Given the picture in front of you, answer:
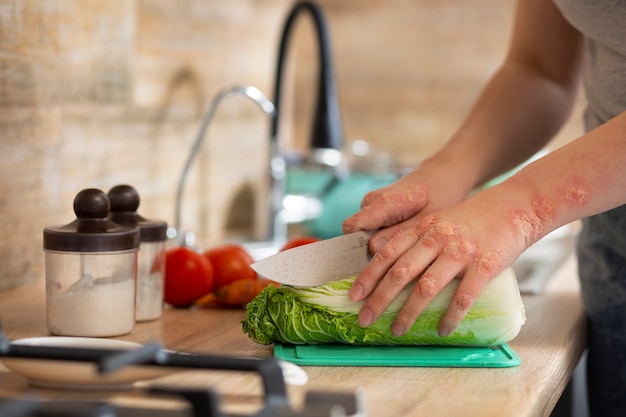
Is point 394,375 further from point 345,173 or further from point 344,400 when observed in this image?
point 345,173

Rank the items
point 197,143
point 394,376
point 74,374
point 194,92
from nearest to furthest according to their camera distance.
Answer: point 74,374 < point 394,376 < point 197,143 < point 194,92

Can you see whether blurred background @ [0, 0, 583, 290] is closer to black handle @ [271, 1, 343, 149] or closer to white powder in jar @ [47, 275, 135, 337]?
black handle @ [271, 1, 343, 149]

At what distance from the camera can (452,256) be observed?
3.20ft

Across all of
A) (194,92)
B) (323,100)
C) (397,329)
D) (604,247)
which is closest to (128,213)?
(397,329)

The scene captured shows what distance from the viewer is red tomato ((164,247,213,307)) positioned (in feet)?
4.40

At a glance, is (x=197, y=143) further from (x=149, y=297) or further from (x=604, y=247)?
(x=604, y=247)

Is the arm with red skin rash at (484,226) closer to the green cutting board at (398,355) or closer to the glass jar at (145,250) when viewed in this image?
the green cutting board at (398,355)

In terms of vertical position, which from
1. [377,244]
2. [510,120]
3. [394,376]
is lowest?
[394,376]

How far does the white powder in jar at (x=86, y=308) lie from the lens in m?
1.08

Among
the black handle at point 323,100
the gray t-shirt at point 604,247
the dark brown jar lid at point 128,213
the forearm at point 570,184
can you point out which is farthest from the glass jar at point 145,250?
the black handle at point 323,100

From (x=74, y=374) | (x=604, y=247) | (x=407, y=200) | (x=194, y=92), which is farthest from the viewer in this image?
(x=194, y=92)

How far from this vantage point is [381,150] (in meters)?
2.88

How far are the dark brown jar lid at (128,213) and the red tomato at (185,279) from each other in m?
0.11

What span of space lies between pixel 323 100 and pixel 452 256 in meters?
1.34
